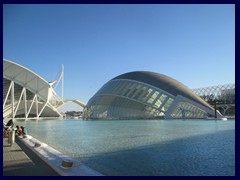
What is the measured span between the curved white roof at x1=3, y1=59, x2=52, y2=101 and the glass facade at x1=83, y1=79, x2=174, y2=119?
58.2 ft

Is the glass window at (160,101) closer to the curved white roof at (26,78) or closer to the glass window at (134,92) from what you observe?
the glass window at (134,92)

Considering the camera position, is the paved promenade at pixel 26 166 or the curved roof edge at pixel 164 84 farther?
the curved roof edge at pixel 164 84

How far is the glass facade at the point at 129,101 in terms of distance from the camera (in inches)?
1816

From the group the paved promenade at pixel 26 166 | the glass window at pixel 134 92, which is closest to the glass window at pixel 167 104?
the glass window at pixel 134 92

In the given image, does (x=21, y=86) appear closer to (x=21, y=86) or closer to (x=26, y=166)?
(x=21, y=86)

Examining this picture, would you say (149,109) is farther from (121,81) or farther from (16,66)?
(16,66)

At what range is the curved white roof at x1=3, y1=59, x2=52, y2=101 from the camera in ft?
193

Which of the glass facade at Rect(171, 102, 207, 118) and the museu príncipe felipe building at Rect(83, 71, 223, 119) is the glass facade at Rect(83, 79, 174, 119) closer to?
the museu príncipe felipe building at Rect(83, 71, 223, 119)

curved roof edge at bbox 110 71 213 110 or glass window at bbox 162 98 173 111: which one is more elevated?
curved roof edge at bbox 110 71 213 110

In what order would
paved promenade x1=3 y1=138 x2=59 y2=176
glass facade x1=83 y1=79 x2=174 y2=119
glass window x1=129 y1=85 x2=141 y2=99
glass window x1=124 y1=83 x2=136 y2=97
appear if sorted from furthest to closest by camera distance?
glass window x1=124 y1=83 x2=136 y2=97 → glass window x1=129 y1=85 x2=141 y2=99 → glass facade x1=83 y1=79 x2=174 y2=119 → paved promenade x1=3 y1=138 x2=59 y2=176

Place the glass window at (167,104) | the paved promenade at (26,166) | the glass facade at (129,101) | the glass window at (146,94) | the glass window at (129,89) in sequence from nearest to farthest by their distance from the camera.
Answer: the paved promenade at (26,166)
the glass window at (167,104)
the glass facade at (129,101)
the glass window at (146,94)
the glass window at (129,89)

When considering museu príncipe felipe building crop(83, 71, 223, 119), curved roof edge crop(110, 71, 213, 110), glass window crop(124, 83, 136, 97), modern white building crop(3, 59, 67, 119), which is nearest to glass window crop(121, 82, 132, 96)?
museu príncipe felipe building crop(83, 71, 223, 119)

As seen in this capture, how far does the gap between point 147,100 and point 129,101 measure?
388 centimetres

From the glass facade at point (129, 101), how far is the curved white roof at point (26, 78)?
699 inches
